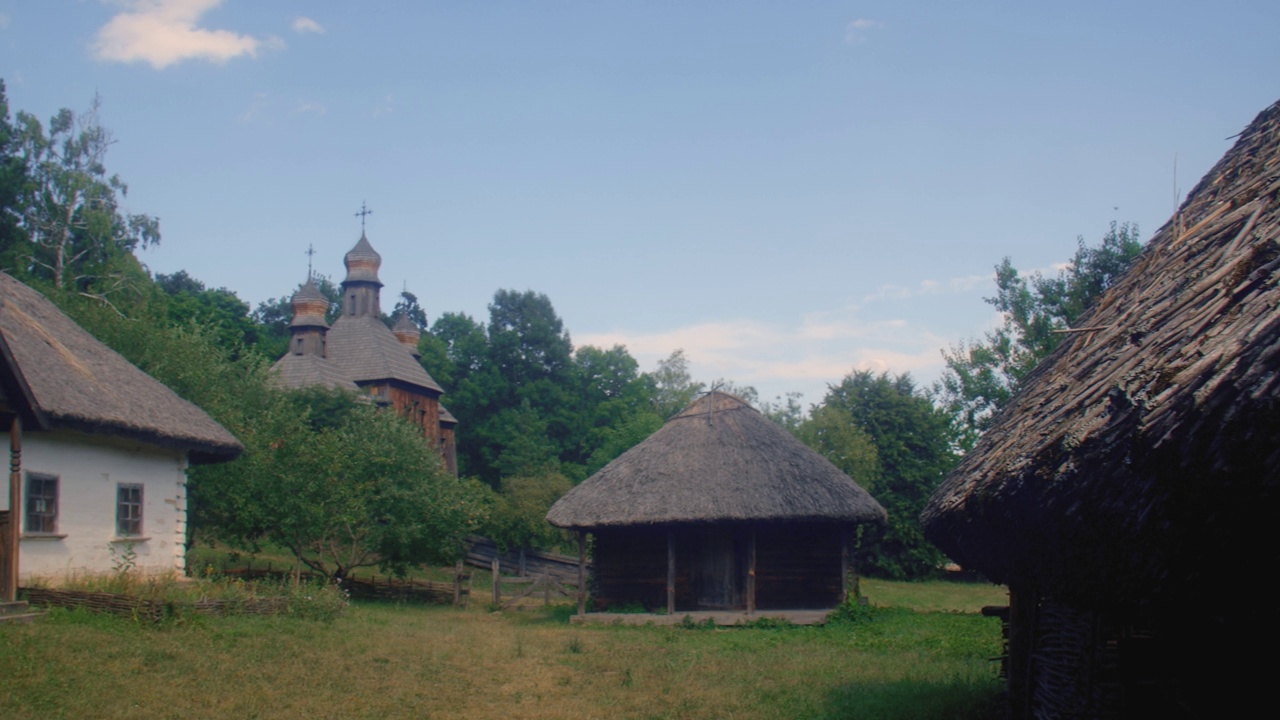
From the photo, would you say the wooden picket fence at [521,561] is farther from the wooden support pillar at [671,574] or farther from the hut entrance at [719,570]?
the wooden support pillar at [671,574]

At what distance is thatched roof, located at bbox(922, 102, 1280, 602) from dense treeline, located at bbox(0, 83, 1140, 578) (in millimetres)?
18065

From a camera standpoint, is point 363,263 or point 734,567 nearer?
point 734,567

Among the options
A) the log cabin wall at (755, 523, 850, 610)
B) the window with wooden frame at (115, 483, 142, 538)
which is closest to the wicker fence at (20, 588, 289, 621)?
the window with wooden frame at (115, 483, 142, 538)

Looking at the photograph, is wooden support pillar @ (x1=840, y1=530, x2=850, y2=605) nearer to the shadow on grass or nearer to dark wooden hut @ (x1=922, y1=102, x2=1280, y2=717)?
the shadow on grass

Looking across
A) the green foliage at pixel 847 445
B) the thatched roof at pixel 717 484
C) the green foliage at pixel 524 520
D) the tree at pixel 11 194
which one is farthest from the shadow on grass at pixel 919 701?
the tree at pixel 11 194

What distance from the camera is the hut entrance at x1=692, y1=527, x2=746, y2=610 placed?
2103 centimetres

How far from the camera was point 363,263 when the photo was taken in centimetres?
4491

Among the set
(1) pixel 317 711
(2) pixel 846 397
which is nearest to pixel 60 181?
(1) pixel 317 711

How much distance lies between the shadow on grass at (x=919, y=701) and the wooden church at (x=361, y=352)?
28.7 m

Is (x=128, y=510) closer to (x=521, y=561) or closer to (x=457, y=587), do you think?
(x=457, y=587)

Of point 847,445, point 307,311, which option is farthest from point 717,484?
point 307,311

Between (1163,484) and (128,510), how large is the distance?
A: 15.8 m

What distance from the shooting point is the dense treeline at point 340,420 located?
22516 mm

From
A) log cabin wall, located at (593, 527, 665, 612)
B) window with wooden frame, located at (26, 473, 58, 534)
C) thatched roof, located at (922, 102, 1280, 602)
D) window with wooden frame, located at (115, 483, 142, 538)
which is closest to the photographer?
thatched roof, located at (922, 102, 1280, 602)
